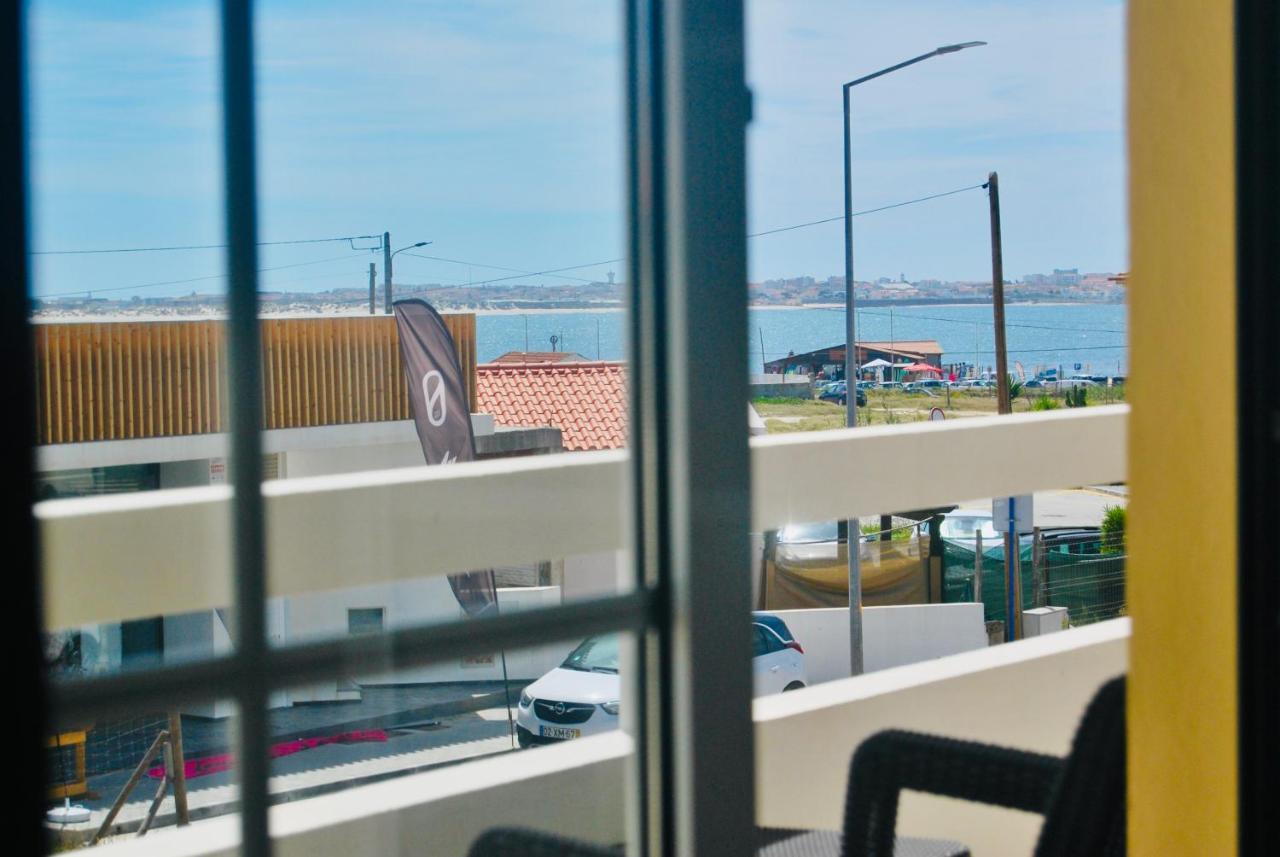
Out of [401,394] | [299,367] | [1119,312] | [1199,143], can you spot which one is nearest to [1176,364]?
[1199,143]

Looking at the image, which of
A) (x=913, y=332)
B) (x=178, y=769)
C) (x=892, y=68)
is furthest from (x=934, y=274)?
(x=178, y=769)

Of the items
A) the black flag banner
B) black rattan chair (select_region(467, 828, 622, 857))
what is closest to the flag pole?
the black flag banner

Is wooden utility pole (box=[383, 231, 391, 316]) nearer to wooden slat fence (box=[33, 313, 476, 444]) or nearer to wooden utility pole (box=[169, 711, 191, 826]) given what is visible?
wooden slat fence (box=[33, 313, 476, 444])

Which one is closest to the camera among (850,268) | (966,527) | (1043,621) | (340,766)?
(340,766)

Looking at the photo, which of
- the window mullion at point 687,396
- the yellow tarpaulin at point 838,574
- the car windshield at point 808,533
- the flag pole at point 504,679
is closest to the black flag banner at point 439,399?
the flag pole at point 504,679

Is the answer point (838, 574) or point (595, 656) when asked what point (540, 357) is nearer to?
point (595, 656)

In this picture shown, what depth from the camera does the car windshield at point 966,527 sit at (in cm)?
236

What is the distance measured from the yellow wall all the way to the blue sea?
0.13 m

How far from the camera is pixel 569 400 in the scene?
1.41m

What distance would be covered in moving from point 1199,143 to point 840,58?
2.59ft

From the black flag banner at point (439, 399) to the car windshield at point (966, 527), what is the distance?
4.14 feet

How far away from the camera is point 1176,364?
148cm

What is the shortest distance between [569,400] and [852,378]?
764 mm

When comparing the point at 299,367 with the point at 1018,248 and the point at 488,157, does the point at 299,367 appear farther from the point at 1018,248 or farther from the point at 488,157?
the point at 1018,248
